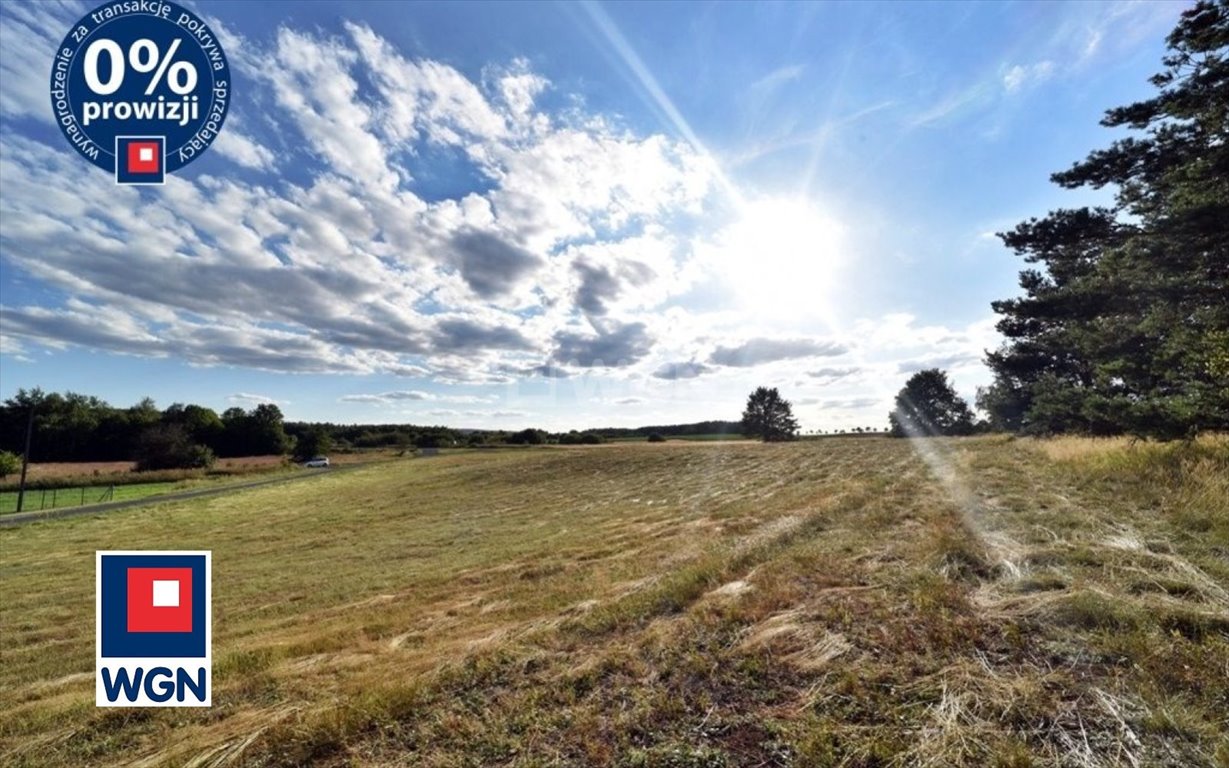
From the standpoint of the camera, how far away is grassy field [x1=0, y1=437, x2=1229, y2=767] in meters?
3.33

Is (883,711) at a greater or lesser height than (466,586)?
greater

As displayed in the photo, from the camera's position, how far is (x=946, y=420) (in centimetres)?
8569

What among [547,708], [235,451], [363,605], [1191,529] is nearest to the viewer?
[547,708]

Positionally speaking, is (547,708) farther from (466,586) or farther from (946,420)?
(946,420)

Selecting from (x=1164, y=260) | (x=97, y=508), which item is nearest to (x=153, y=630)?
(x=1164, y=260)

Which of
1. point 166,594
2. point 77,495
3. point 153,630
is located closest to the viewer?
point 153,630

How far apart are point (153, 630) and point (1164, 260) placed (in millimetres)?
24075

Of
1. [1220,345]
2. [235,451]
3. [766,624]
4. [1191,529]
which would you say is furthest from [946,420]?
[235,451]

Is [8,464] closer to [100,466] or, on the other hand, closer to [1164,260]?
[100,466]

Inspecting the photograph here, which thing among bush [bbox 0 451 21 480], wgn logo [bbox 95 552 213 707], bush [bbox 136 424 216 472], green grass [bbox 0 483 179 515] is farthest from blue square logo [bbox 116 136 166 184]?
bush [bbox 136 424 216 472]

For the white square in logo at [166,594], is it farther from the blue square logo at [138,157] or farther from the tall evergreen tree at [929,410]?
the tall evergreen tree at [929,410]

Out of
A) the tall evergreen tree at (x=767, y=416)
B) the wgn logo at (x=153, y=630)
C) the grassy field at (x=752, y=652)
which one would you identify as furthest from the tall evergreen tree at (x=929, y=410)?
the wgn logo at (x=153, y=630)

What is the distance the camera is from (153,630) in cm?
628

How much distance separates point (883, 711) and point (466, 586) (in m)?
8.50
